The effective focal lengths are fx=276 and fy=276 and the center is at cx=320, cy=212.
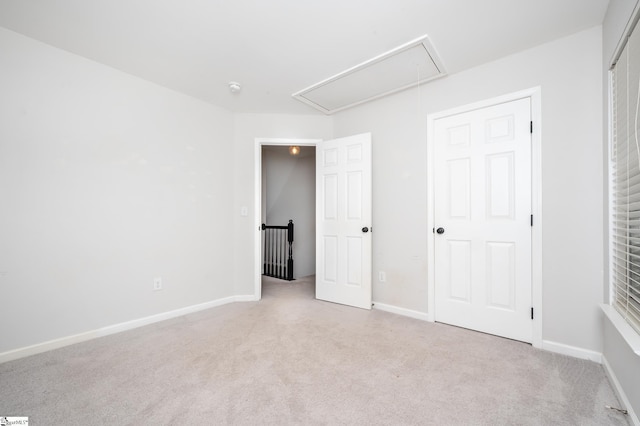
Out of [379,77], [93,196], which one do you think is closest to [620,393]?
[379,77]

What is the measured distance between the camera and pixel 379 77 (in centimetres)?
262

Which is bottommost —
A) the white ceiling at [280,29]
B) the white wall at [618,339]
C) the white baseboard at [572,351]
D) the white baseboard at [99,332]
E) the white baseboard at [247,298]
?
the white baseboard at [247,298]

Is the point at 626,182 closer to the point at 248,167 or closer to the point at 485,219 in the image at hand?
the point at 485,219

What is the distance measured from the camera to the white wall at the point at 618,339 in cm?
135

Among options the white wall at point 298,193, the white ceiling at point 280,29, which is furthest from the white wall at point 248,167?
the white wall at point 298,193

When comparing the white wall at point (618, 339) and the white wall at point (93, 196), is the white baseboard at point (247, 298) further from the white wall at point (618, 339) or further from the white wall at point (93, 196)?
the white wall at point (618, 339)

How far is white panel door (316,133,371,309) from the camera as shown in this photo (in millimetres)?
3123

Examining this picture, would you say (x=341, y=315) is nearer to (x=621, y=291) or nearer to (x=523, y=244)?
(x=523, y=244)

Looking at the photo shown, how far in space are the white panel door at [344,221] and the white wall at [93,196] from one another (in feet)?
4.44

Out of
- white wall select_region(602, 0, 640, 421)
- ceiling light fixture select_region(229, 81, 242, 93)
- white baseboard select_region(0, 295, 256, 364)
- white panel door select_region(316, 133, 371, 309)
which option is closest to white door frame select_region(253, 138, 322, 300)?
white panel door select_region(316, 133, 371, 309)

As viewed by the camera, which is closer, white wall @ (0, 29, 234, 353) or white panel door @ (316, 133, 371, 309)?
white wall @ (0, 29, 234, 353)

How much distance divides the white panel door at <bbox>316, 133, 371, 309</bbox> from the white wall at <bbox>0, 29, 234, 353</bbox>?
1354 mm

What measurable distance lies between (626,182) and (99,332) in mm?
3925

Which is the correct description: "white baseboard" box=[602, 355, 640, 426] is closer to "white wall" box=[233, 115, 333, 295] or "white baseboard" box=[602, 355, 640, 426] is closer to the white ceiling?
the white ceiling
